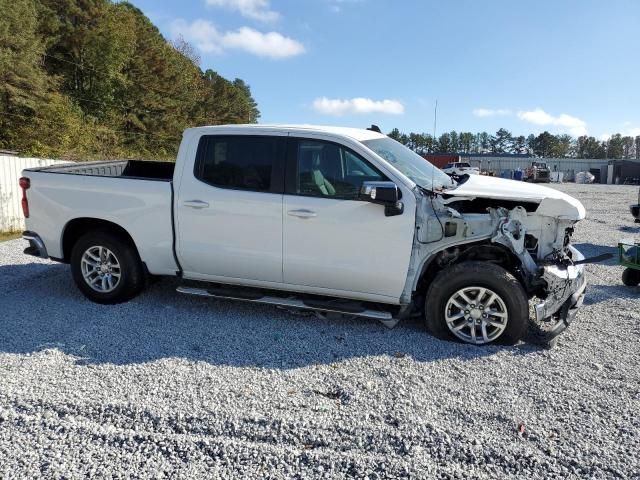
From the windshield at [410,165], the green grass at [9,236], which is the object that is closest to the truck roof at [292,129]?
the windshield at [410,165]

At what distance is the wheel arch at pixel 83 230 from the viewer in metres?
5.09

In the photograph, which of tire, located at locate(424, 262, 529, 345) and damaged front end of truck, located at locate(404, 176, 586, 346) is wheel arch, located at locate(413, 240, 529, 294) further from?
tire, located at locate(424, 262, 529, 345)

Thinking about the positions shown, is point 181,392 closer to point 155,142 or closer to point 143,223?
point 143,223

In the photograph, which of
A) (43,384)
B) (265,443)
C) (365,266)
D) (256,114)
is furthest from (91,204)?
(256,114)

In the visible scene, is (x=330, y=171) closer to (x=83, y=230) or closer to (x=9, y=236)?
(x=83, y=230)

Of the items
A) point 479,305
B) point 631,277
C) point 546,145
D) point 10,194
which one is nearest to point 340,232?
point 479,305

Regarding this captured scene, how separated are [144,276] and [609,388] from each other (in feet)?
14.7

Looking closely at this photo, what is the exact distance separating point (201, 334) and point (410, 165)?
264 cm

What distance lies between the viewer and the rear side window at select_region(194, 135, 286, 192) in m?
4.49

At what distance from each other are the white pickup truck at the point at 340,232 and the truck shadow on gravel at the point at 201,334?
22 centimetres

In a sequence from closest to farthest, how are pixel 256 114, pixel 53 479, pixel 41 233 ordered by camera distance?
1. pixel 53 479
2. pixel 41 233
3. pixel 256 114

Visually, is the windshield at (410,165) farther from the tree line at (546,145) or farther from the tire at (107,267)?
the tree line at (546,145)

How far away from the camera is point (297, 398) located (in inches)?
128

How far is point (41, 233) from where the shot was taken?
5.25 m
